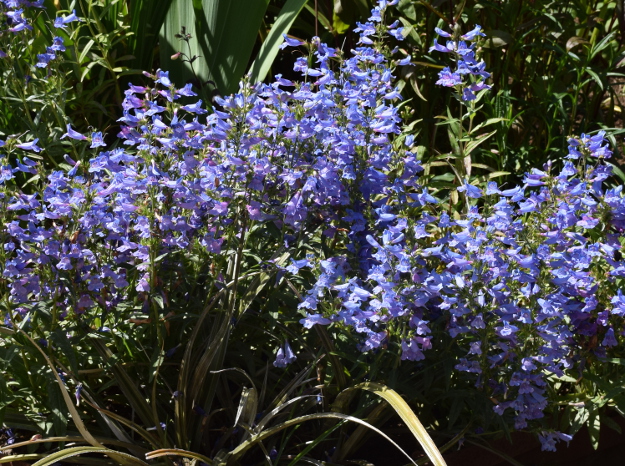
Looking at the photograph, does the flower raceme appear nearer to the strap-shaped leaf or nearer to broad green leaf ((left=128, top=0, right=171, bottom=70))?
the strap-shaped leaf

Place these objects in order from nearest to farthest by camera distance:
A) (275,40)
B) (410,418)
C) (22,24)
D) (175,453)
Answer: (410,418) < (175,453) < (22,24) < (275,40)

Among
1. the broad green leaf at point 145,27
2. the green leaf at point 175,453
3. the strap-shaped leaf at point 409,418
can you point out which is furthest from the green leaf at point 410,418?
the broad green leaf at point 145,27

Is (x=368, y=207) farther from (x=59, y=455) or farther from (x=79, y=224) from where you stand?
(x=59, y=455)

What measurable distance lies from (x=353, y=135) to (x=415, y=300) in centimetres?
44

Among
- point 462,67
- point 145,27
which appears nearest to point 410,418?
point 462,67

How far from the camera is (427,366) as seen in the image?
193 centimetres

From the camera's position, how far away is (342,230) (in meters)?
1.99

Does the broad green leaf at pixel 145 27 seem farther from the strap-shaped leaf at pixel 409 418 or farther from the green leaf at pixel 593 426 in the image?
the green leaf at pixel 593 426

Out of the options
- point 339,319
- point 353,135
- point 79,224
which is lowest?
point 339,319

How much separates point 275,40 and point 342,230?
1.68 m

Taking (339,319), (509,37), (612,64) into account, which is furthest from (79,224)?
(612,64)

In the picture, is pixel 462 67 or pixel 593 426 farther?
pixel 462 67

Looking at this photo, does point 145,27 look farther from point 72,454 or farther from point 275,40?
point 72,454

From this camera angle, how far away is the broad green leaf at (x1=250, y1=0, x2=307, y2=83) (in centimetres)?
339
